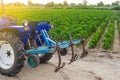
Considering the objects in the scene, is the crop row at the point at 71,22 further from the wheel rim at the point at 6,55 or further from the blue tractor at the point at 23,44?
the wheel rim at the point at 6,55

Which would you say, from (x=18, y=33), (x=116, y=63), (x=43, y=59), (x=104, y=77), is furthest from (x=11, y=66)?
(x=116, y=63)

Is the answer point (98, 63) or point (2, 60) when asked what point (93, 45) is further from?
point (2, 60)

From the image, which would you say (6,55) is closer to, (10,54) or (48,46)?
(10,54)

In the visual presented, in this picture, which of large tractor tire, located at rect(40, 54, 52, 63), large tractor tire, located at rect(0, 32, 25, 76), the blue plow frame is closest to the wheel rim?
large tractor tire, located at rect(0, 32, 25, 76)

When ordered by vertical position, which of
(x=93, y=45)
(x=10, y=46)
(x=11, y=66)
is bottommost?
(x=93, y=45)

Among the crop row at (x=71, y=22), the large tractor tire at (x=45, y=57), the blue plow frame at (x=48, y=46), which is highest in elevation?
the blue plow frame at (x=48, y=46)

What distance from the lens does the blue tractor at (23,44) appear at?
19.1 feet

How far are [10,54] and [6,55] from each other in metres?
0.19

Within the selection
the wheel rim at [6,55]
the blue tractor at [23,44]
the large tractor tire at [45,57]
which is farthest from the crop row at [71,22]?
the wheel rim at [6,55]

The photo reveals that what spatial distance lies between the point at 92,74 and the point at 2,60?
2.18m

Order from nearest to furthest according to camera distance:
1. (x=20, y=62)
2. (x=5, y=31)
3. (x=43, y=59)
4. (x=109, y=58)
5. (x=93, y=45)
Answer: (x=20, y=62), (x=5, y=31), (x=43, y=59), (x=109, y=58), (x=93, y=45)

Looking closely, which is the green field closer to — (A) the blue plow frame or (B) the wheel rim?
(A) the blue plow frame

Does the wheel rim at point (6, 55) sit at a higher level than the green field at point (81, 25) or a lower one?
higher

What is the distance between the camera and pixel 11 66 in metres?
6.06
